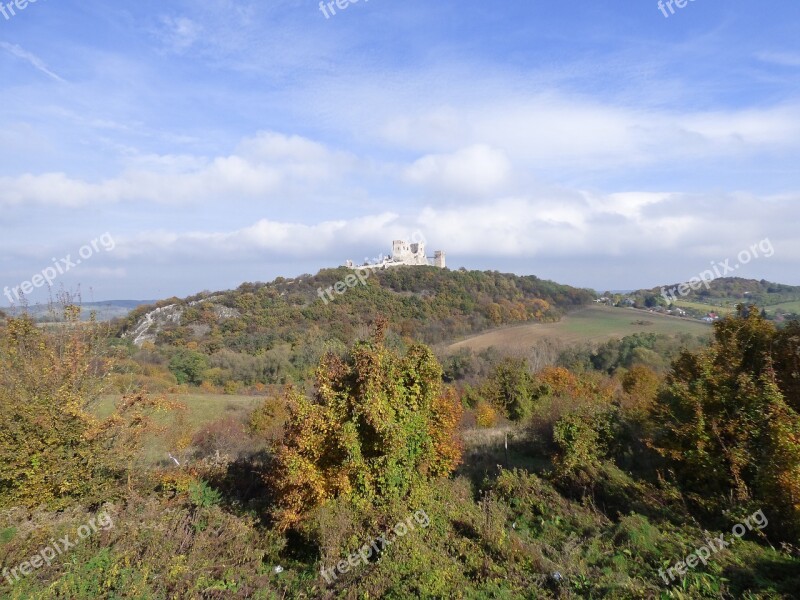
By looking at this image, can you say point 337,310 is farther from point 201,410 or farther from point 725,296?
point 725,296

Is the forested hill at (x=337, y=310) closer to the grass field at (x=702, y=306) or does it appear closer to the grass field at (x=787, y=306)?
the grass field at (x=702, y=306)

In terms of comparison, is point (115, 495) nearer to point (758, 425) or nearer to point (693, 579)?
point (693, 579)

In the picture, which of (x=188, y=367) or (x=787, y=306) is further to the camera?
(x=787, y=306)

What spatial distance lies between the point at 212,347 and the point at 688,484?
146 feet

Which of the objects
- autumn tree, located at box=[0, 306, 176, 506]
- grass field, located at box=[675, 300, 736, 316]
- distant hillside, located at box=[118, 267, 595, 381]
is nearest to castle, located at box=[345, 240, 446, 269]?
distant hillside, located at box=[118, 267, 595, 381]

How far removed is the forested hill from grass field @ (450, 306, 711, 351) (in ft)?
13.3

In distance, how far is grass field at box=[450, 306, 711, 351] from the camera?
4477cm

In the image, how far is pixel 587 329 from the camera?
50094 millimetres

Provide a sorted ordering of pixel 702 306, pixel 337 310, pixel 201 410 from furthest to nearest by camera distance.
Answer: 1. pixel 702 306
2. pixel 337 310
3. pixel 201 410

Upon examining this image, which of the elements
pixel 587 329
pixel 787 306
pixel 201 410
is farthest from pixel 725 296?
pixel 201 410

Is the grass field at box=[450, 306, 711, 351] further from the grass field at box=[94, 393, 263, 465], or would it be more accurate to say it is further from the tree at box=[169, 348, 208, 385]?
the tree at box=[169, 348, 208, 385]

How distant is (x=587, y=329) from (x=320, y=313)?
102ft

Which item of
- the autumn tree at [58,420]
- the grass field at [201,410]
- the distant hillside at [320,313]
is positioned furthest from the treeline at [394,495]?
the distant hillside at [320,313]

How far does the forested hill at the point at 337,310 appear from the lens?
47.4m
